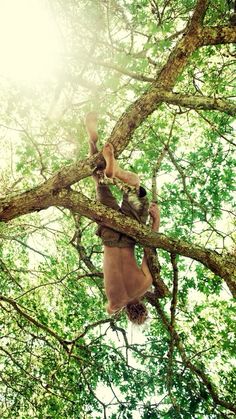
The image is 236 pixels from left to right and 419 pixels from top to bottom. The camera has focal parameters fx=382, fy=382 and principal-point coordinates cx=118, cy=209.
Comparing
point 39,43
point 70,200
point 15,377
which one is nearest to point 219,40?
point 70,200

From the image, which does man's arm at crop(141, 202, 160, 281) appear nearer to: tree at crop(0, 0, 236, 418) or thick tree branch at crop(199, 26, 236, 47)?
tree at crop(0, 0, 236, 418)

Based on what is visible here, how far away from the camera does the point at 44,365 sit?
20.1ft

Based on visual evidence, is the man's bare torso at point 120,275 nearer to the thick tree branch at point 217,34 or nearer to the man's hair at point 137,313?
the man's hair at point 137,313

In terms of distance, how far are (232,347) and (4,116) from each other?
5.57 metres

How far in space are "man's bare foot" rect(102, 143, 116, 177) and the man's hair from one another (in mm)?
1910

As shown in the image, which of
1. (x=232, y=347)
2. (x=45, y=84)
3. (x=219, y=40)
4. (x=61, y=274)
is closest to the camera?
(x=219, y=40)

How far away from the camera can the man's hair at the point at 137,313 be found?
508cm

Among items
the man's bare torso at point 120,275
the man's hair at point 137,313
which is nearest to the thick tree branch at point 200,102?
the man's bare torso at point 120,275

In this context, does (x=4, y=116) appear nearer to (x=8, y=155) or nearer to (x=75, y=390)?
(x=8, y=155)

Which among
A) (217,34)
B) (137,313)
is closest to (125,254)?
(137,313)

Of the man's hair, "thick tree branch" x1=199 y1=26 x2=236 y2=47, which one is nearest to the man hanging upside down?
the man's hair

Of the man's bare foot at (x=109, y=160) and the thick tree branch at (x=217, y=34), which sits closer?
the man's bare foot at (x=109, y=160)

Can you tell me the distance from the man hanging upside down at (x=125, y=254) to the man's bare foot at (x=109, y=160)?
12.7 inches

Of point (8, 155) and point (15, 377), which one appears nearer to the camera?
point (15, 377)
